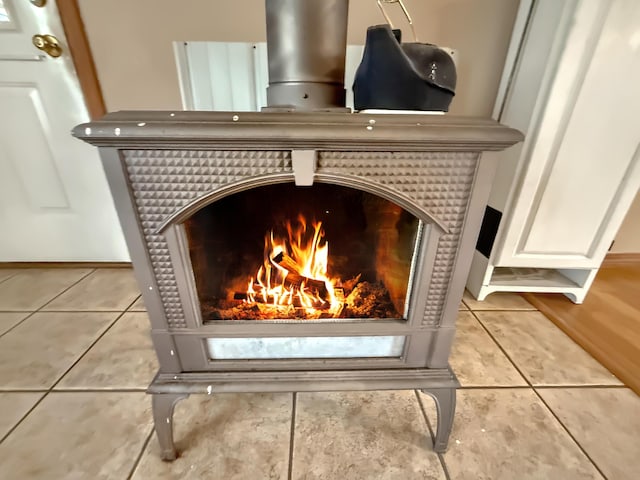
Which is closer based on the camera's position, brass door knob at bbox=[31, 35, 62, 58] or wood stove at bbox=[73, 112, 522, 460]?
wood stove at bbox=[73, 112, 522, 460]

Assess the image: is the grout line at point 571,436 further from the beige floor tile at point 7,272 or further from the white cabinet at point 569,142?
the beige floor tile at point 7,272

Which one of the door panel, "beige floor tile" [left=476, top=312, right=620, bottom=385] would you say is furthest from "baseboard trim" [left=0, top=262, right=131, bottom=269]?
"beige floor tile" [left=476, top=312, right=620, bottom=385]

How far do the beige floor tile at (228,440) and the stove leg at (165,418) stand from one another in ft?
0.12

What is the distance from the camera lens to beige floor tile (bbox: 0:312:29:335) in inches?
44.2

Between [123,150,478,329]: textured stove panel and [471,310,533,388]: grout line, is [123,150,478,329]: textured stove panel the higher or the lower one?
the higher one

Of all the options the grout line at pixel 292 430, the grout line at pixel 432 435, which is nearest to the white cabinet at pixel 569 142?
the grout line at pixel 432 435

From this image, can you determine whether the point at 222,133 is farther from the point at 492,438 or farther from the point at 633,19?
the point at 633,19

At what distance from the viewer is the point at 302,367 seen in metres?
0.68

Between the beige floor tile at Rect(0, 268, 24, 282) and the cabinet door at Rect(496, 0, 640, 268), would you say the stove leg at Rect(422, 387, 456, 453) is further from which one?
the beige floor tile at Rect(0, 268, 24, 282)

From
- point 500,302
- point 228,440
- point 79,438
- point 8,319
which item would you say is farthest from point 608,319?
point 8,319

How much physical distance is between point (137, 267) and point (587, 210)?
1.42m

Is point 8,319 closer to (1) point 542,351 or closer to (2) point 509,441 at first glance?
(2) point 509,441

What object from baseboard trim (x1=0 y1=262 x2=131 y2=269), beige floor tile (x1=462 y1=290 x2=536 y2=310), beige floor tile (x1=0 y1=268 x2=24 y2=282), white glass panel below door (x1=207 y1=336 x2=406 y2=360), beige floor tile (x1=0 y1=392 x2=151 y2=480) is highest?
white glass panel below door (x1=207 y1=336 x2=406 y2=360)

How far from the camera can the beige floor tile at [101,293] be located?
124cm
